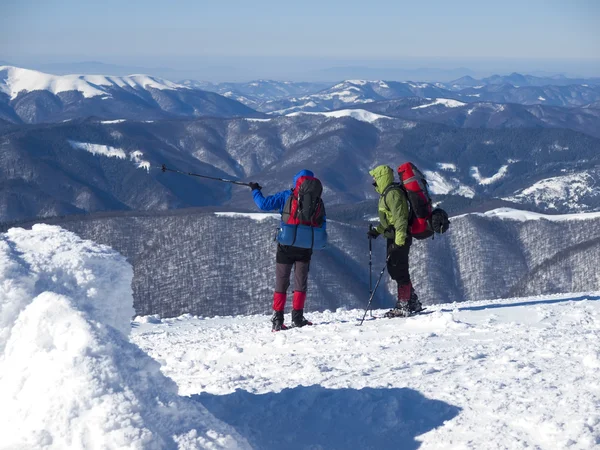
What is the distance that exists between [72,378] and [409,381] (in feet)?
14.0

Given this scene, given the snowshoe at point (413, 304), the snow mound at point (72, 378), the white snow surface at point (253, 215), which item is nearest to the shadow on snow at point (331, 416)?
the snow mound at point (72, 378)

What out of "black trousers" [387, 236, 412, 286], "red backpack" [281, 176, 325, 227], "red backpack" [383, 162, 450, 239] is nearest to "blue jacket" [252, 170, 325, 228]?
"red backpack" [281, 176, 325, 227]

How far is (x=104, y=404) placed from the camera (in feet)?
18.5

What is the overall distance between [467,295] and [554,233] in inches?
840

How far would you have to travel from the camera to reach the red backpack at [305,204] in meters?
12.3

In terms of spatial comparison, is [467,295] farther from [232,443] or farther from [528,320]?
[232,443]

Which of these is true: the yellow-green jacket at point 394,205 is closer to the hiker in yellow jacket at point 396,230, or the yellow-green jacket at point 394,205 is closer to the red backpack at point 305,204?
the hiker in yellow jacket at point 396,230

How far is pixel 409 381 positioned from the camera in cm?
849

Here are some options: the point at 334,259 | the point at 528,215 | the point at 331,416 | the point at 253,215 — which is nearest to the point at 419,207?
the point at 331,416

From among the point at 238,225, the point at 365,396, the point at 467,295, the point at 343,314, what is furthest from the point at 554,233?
the point at 365,396

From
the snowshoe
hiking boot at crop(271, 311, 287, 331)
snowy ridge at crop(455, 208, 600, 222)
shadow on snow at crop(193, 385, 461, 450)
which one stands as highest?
shadow on snow at crop(193, 385, 461, 450)

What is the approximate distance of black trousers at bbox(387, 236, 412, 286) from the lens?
12852 millimetres

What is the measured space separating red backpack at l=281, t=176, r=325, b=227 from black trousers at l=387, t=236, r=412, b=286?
58.2 inches

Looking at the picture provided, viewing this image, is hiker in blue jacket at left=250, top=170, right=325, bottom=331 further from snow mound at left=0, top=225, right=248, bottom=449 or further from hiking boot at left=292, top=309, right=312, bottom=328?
snow mound at left=0, top=225, right=248, bottom=449
